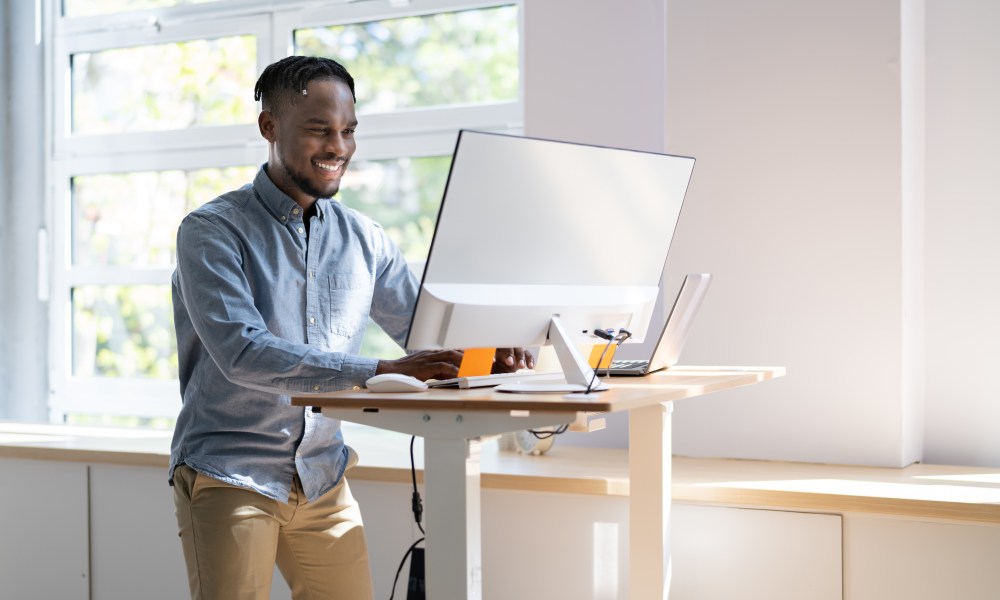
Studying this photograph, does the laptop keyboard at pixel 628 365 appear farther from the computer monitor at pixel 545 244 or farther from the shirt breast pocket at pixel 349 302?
the shirt breast pocket at pixel 349 302

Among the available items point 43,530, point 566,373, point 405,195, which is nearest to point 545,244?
point 566,373

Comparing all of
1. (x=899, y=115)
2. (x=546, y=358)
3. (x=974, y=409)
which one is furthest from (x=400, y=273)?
(x=974, y=409)

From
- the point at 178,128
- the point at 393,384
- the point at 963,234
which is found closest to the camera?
the point at 393,384

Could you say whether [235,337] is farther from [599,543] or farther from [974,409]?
[974,409]

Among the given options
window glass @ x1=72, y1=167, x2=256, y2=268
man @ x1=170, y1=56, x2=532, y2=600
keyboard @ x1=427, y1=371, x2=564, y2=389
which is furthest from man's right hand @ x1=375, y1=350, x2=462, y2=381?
window glass @ x1=72, y1=167, x2=256, y2=268

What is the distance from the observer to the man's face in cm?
187

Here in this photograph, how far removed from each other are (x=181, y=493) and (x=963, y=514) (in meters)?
1.53

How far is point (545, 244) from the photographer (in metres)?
1.64

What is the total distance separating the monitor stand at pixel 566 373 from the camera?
1502 mm

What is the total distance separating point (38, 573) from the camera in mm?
3090

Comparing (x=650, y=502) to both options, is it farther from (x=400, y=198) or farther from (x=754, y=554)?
(x=400, y=198)

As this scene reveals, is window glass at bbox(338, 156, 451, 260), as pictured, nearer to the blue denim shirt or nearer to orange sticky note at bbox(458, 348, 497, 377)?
the blue denim shirt

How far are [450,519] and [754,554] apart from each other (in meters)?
1.11

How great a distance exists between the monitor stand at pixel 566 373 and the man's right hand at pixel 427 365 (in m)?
0.09
